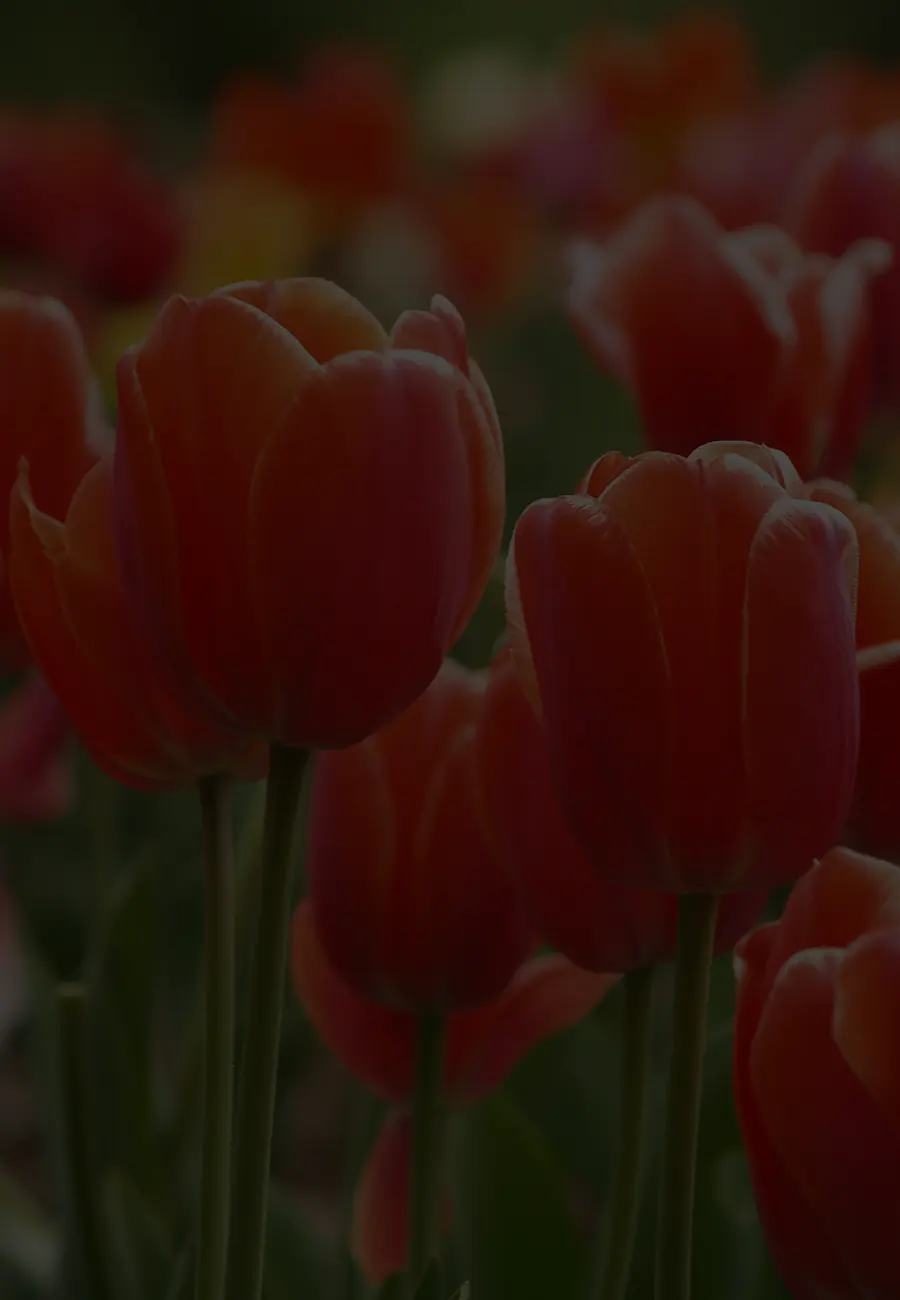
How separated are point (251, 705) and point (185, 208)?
1349 millimetres

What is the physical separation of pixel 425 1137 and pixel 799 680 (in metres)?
0.15

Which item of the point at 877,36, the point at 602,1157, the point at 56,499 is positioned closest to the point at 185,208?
the point at 602,1157

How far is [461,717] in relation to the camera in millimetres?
365

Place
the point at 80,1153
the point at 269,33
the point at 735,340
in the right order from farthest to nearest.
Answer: the point at 269,33 → the point at 735,340 → the point at 80,1153

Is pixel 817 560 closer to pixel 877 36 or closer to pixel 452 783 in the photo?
pixel 452 783

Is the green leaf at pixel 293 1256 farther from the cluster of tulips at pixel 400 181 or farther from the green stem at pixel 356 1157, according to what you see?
the cluster of tulips at pixel 400 181

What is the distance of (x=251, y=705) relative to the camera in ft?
0.94

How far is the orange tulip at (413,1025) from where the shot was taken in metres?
0.40

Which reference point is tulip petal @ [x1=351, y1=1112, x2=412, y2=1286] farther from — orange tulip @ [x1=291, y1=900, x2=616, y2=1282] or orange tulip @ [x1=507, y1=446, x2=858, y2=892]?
orange tulip @ [x1=507, y1=446, x2=858, y2=892]

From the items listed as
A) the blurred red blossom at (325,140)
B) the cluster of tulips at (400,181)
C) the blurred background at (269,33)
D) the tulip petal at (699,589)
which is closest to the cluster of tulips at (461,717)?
the tulip petal at (699,589)

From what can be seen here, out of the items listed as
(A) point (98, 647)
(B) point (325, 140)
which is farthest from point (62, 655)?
(B) point (325, 140)

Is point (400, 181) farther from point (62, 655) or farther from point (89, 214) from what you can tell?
point (62, 655)

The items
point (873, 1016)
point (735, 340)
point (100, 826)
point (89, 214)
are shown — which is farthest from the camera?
point (89, 214)

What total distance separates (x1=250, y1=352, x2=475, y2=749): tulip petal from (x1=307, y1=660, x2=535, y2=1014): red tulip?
63mm
